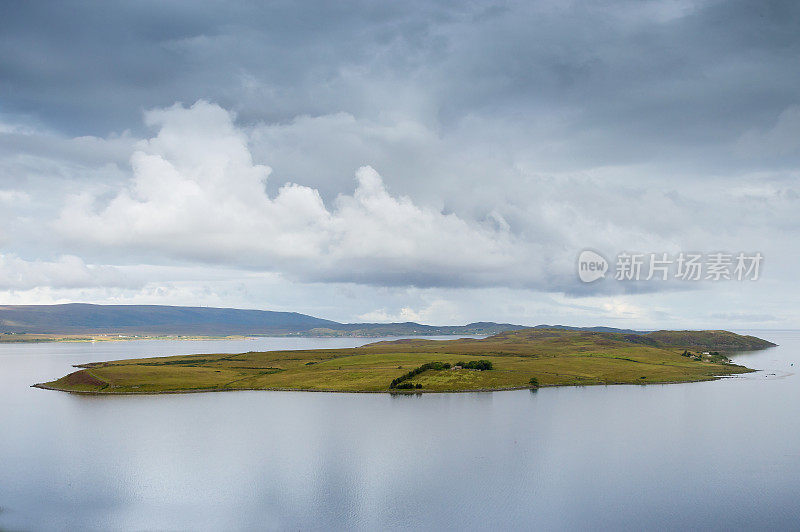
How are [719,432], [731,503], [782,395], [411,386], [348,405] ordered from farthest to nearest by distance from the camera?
[411,386] < [782,395] < [348,405] < [719,432] < [731,503]

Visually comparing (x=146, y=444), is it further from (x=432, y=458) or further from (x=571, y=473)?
(x=571, y=473)

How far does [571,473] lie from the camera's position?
230 feet

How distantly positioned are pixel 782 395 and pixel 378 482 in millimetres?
118378

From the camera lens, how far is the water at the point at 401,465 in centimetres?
5584

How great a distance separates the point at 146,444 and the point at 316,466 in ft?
97.9

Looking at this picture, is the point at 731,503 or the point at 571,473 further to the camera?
the point at 571,473

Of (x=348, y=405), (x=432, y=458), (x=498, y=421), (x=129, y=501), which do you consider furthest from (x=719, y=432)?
(x=129, y=501)

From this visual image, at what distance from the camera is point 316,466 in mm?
73562

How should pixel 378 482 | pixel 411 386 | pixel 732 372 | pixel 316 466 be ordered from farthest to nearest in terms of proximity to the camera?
pixel 732 372
pixel 411 386
pixel 316 466
pixel 378 482

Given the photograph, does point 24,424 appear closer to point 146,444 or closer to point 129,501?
point 146,444

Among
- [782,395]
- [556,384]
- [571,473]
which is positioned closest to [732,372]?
[782,395]

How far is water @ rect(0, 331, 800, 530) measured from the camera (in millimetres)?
55844

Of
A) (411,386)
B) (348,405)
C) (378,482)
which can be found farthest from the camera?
(411,386)

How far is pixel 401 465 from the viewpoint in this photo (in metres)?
73.9
